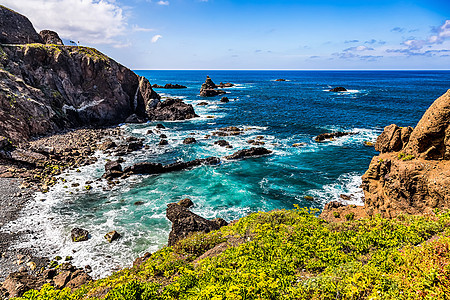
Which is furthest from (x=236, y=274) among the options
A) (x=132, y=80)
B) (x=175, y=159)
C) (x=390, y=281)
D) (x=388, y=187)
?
(x=132, y=80)

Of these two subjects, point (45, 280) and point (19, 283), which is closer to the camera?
point (19, 283)

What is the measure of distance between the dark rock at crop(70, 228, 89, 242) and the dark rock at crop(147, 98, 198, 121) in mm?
53124

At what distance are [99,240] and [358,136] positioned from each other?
52844 mm

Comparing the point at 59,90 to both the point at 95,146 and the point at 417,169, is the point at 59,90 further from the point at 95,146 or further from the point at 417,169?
the point at 417,169

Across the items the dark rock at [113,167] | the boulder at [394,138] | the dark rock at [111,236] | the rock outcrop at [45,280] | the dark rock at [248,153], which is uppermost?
the boulder at [394,138]

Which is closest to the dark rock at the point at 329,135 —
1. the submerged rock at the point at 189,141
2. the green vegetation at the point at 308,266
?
the submerged rock at the point at 189,141

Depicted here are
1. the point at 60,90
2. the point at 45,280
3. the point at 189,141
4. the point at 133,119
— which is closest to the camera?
the point at 45,280

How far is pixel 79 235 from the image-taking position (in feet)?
74.8

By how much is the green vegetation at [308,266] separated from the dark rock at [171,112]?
206ft

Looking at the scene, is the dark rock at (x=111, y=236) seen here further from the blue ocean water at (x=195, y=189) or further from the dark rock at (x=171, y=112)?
the dark rock at (x=171, y=112)

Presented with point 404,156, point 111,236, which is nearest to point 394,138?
point 404,156

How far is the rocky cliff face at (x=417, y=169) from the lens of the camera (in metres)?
16.2

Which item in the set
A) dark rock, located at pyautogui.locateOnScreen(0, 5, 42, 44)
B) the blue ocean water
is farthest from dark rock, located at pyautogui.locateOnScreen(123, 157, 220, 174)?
dark rock, located at pyautogui.locateOnScreen(0, 5, 42, 44)

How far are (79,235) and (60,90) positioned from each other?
52601 millimetres
